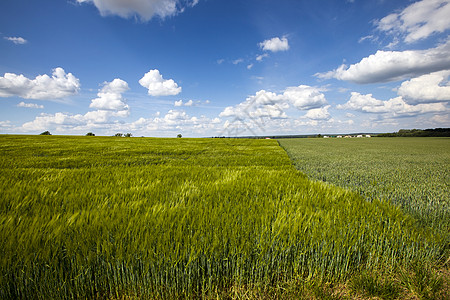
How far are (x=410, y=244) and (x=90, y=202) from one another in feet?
14.8

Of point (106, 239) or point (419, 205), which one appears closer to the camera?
point (106, 239)

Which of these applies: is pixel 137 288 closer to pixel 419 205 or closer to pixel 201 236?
pixel 201 236

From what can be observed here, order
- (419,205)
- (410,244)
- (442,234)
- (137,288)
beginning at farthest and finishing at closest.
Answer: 1. (419,205)
2. (442,234)
3. (410,244)
4. (137,288)

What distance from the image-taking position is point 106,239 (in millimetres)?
1883

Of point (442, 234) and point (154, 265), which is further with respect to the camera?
point (442, 234)

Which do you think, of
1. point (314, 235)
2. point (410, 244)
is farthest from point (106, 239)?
point (410, 244)

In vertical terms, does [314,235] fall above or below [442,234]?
above

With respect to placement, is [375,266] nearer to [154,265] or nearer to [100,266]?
[154,265]

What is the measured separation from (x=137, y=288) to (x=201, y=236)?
708mm

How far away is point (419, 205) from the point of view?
3.54 meters

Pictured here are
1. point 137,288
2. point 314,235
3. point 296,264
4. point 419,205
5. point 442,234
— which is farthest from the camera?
point 419,205

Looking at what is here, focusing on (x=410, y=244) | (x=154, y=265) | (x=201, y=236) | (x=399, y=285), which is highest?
(x=201, y=236)

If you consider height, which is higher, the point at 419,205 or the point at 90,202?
the point at 90,202

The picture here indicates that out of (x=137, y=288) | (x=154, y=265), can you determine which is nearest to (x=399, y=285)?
(x=154, y=265)
